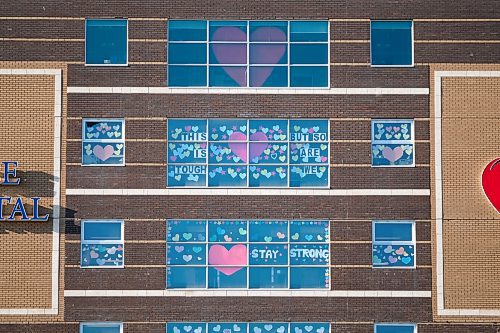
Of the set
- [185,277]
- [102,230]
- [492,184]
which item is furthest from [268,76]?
[492,184]

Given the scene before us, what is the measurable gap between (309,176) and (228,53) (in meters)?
4.41

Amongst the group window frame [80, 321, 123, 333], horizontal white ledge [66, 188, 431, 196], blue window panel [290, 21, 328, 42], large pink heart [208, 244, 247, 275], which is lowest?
window frame [80, 321, 123, 333]

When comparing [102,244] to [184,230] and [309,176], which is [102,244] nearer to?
[184,230]

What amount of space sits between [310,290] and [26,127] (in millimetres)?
9548

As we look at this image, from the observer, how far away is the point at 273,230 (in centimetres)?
2214


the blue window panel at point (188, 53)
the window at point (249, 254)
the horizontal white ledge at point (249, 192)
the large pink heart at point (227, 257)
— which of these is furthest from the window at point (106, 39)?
the large pink heart at point (227, 257)

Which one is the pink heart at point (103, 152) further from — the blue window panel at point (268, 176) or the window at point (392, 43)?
the window at point (392, 43)

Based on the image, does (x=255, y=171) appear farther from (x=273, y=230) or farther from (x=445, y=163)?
(x=445, y=163)

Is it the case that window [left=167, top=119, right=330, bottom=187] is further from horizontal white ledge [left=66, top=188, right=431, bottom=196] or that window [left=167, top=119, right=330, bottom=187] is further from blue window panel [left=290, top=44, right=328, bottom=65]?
blue window panel [left=290, top=44, right=328, bottom=65]

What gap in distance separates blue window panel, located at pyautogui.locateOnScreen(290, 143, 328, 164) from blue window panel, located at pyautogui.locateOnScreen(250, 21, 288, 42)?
3256 millimetres

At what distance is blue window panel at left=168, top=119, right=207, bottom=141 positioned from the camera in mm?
22281

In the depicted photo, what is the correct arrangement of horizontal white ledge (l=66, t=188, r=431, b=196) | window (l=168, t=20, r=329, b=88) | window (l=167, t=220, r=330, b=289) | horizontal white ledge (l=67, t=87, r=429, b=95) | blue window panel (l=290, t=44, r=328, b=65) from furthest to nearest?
blue window panel (l=290, t=44, r=328, b=65) → window (l=168, t=20, r=329, b=88) → horizontal white ledge (l=67, t=87, r=429, b=95) → window (l=167, t=220, r=330, b=289) → horizontal white ledge (l=66, t=188, r=431, b=196)

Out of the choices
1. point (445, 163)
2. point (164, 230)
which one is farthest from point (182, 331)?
point (445, 163)

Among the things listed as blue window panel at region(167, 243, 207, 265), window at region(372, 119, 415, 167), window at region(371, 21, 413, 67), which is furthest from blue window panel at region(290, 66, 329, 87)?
blue window panel at region(167, 243, 207, 265)
